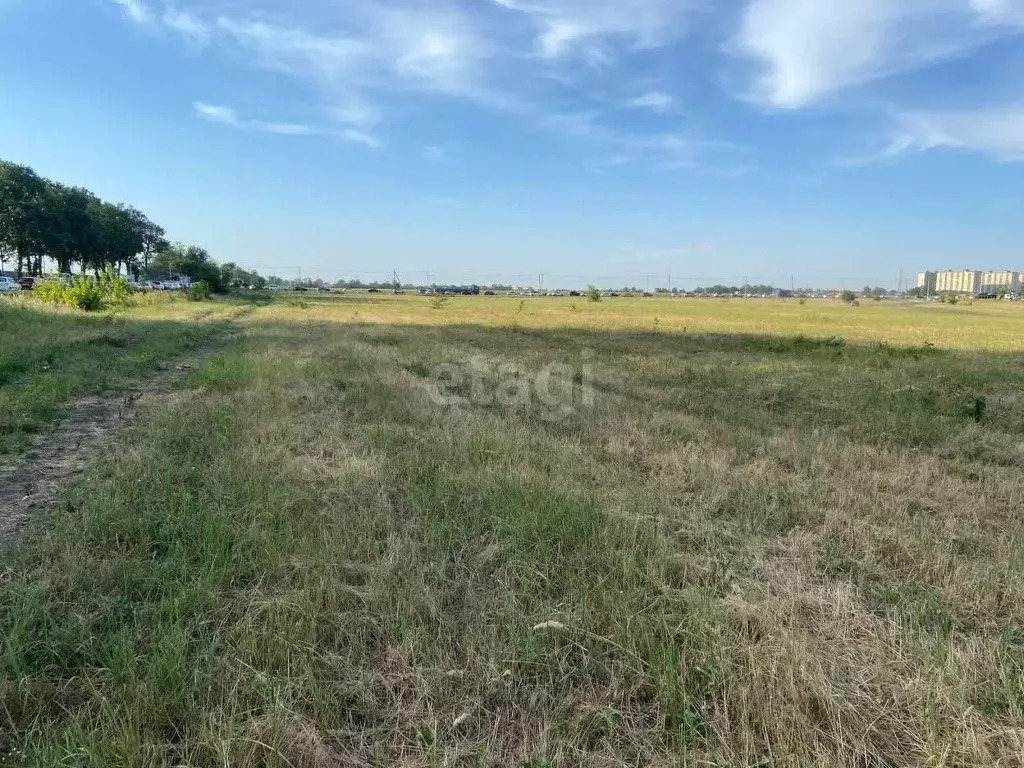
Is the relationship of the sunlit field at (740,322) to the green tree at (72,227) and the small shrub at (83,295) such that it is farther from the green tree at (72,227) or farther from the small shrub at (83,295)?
the green tree at (72,227)

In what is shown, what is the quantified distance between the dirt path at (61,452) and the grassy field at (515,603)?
31 cm

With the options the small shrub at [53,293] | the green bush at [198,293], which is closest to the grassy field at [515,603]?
the small shrub at [53,293]

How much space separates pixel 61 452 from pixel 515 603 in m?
6.06

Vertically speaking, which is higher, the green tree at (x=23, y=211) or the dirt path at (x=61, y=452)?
the green tree at (x=23, y=211)

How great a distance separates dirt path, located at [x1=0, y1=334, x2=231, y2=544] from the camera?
484cm

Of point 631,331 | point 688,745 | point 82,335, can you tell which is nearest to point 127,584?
point 688,745

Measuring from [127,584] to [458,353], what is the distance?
15618 mm

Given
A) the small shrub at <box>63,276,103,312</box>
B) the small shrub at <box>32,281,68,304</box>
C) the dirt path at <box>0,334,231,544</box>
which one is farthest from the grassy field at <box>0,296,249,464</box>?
the small shrub at <box>32,281,68,304</box>

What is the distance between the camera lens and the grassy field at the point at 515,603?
8.17 ft

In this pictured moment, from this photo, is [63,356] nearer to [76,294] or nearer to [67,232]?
[76,294]

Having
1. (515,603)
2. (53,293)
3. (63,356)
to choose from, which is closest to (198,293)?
(53,293)

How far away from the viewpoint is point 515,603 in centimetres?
347

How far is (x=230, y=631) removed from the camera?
10.2 ft

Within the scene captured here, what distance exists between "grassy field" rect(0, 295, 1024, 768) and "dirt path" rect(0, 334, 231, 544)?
1.03 ft
